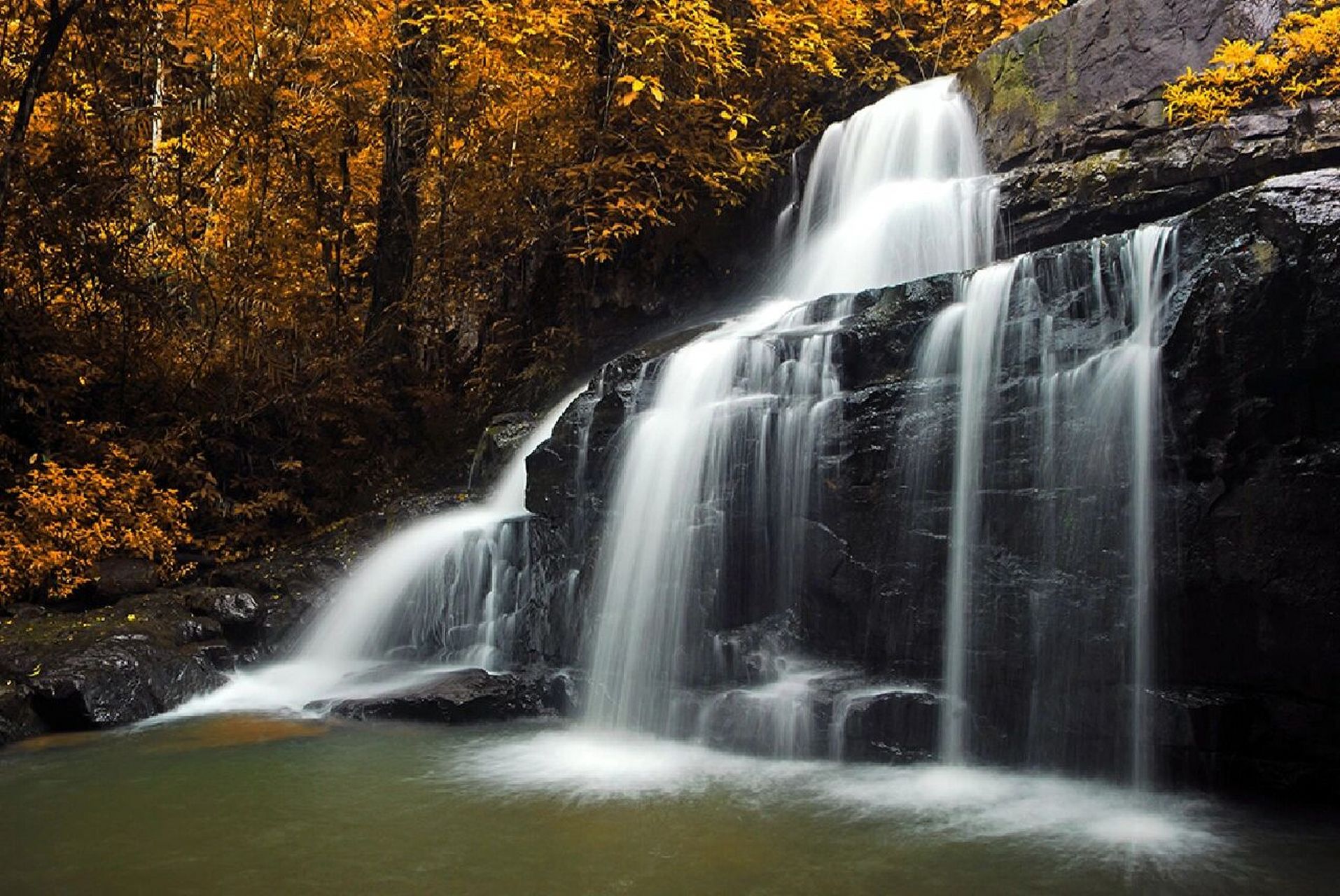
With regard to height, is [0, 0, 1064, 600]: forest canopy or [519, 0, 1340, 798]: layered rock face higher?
[0, 0, 1064, 600]: forest canopy

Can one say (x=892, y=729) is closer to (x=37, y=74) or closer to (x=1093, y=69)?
(x=1093, y=69)

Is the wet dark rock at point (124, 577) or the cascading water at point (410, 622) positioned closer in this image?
the cascading water at point (410, 622)

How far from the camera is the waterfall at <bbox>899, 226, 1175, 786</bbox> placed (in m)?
4.88

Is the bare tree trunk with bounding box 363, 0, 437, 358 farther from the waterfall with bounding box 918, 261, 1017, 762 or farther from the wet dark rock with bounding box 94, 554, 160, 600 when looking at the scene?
the waterfall with bounding box 918, 261, 1017, 762

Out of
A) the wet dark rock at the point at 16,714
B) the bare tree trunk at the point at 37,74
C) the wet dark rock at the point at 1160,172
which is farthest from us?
the wet dark rock at the point at 1160,172

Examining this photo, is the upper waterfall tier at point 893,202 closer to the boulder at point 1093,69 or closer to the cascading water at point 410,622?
the boulder at point 1093,69

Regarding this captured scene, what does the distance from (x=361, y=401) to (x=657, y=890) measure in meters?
8.03

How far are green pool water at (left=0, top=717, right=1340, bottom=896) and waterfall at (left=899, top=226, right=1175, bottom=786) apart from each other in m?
0.43

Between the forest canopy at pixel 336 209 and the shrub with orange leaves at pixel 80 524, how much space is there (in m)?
0.03

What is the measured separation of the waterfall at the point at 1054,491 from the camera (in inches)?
192

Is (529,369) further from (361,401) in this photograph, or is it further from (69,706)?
(69,706)

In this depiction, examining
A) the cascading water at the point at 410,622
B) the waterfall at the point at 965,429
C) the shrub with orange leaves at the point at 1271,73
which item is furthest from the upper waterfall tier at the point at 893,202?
the cascading water at the point at 410,622

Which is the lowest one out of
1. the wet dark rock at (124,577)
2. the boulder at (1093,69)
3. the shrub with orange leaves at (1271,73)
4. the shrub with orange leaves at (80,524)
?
the wet dark rock at (124,577)

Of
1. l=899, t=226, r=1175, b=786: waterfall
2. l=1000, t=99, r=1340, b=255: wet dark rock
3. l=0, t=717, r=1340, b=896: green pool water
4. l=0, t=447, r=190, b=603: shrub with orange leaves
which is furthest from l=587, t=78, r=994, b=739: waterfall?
l=0, t=447, r=190, b=603: shrub with orange leaves
